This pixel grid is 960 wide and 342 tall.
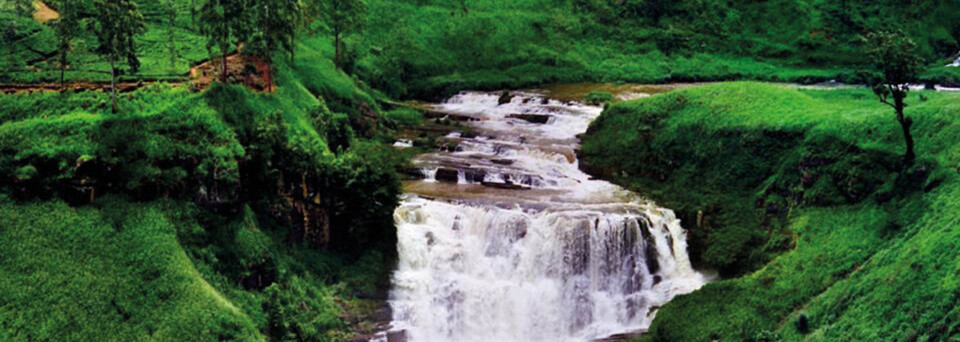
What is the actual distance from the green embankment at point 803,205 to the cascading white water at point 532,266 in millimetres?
2388

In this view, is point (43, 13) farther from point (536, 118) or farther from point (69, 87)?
point (536, 118)

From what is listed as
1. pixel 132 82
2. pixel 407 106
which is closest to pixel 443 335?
pixel 132 82

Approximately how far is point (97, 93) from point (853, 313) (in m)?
32.7

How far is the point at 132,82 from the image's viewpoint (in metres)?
40.6

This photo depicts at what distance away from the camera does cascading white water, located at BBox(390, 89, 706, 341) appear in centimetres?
3734

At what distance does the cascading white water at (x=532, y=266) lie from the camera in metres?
37.3

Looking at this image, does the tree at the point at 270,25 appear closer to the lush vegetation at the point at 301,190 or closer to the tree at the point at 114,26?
the lush vegetation at the point at 301,190

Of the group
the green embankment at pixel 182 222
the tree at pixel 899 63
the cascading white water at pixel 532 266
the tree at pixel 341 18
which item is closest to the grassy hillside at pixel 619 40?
the tree at pixel 341 18

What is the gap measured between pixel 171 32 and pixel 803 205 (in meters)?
37.4

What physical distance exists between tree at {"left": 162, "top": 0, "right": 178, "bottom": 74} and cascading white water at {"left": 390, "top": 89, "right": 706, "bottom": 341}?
15.1 metres

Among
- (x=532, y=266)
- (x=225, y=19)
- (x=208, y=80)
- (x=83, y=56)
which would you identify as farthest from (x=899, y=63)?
(x=83, y=56)

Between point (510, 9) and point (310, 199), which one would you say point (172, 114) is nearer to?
point (310, 199)

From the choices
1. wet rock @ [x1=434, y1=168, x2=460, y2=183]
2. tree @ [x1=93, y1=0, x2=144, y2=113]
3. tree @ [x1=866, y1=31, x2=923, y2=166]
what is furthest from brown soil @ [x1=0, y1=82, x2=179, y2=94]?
tree @ [x1=866, y1=31, x2=923, y2=166]

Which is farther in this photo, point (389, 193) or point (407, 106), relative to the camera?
point (407, 106)
